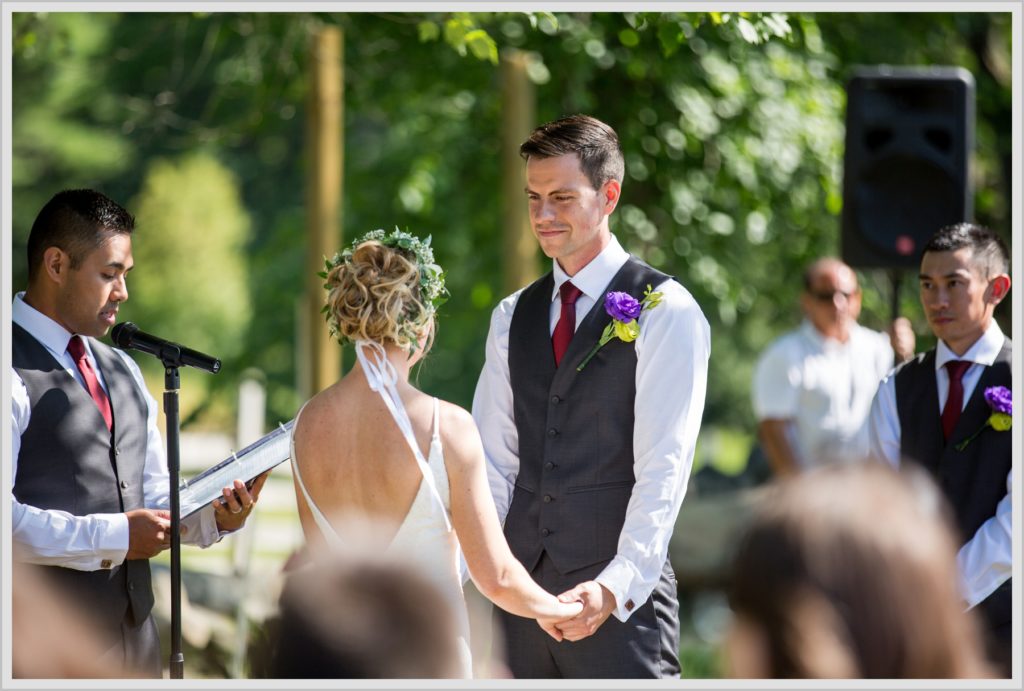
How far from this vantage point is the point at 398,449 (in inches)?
116

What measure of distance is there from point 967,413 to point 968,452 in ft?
0.40

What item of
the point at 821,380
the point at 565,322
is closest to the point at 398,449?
the point at 565,322

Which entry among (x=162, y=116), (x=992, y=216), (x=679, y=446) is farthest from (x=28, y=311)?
(x=992, y=216)

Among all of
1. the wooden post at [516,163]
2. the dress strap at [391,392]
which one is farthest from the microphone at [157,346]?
the wooden post at [516,163]

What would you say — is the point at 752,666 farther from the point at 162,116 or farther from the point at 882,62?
the point at 882,62

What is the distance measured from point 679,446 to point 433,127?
686cm

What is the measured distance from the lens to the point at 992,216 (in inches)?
402

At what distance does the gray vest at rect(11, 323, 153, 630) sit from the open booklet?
0.21m

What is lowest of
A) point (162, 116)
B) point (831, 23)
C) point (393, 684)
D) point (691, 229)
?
point (393, 684)

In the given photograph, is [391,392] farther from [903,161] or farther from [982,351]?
[903,161]

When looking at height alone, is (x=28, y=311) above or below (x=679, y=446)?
above

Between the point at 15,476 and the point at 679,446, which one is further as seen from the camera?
the point at 15,476

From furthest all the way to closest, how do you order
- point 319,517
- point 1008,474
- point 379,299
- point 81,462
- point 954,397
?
point 954,397
point 1008,474
point 81,462
point 379,299
point 319,517

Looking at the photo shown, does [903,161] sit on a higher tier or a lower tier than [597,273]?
higher
